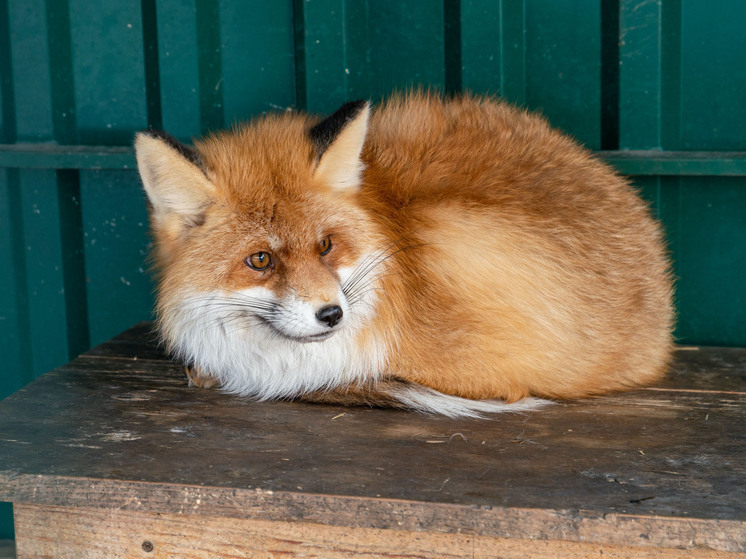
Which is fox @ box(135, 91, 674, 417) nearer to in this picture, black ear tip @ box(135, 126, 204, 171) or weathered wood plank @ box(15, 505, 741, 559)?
black ear tip @ box(135, 126, 204, 171)

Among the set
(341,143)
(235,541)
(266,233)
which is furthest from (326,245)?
(235,541)

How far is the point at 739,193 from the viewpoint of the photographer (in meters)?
2.78

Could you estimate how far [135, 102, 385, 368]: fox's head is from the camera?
1.94 metres

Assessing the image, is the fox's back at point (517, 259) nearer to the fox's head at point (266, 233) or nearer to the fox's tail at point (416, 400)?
the fox's tail at point (416, 400)

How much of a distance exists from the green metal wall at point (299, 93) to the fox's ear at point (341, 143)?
35.6 inches

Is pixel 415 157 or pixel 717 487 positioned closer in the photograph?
pixel 717 487

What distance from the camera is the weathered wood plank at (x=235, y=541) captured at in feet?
5.40

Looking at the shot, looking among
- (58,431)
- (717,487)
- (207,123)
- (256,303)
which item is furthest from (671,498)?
(207,123)

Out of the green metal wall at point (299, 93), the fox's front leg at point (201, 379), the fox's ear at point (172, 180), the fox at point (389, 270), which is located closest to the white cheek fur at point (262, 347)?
the fox at point (389, 270)

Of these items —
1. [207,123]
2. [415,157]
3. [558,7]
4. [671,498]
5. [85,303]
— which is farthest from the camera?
[85,303]

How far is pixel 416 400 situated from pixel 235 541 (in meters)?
0.63

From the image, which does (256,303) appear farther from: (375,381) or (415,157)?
(415,157)

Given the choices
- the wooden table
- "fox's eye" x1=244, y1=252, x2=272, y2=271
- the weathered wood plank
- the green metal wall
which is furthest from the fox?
the green metal wall

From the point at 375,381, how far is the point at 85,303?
5.43 ft
